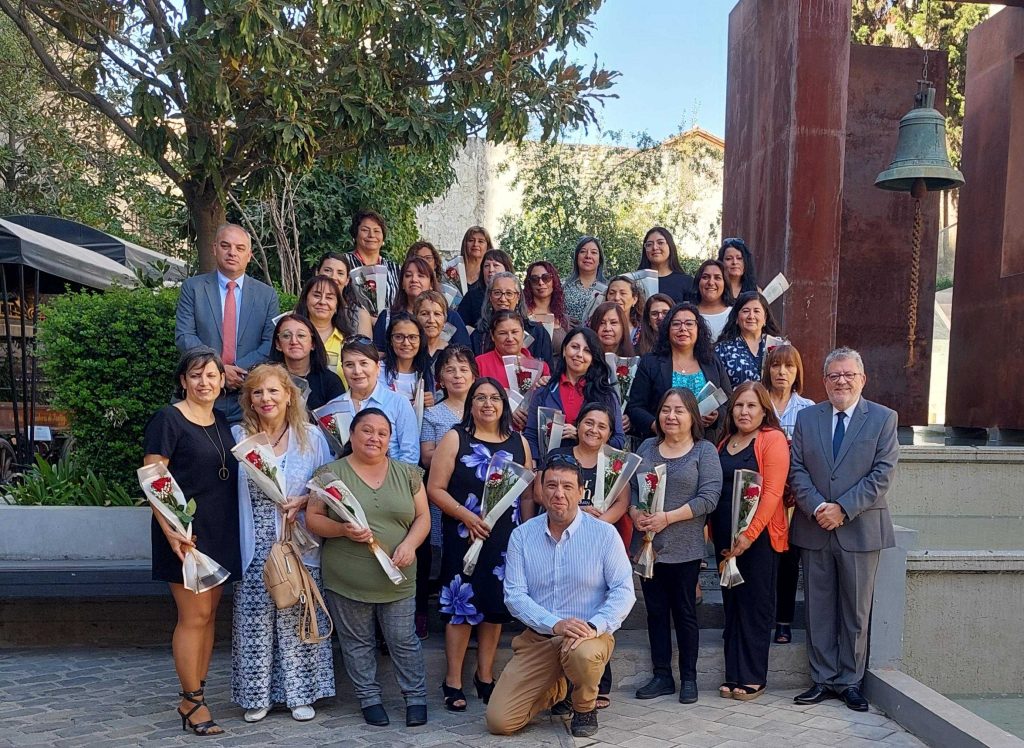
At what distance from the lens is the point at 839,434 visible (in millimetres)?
5727

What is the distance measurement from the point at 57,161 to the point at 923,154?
582 inches

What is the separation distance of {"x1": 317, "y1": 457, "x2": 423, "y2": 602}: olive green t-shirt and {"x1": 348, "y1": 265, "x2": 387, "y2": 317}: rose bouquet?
2.07 m

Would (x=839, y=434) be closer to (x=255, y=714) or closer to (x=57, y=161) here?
(x=255, y=714)

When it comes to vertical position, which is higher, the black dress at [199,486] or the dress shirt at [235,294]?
the dress shirt at [235,294]

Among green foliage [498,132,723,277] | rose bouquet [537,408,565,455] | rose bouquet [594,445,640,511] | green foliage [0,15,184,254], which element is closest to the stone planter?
rose bouquet [537,408,565,455]

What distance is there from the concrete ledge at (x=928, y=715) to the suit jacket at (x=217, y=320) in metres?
4.30

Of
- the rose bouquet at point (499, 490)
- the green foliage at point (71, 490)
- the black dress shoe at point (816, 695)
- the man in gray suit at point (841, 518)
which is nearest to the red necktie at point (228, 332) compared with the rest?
the green foliage at point (71, 490)

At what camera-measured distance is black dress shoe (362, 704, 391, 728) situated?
17.0 feet

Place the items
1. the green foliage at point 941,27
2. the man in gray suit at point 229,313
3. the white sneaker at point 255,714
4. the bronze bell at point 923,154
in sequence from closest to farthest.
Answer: the white sneaker at point 255,714 → the man in gray suit at point 229,313 → the bronze bell at point 923,154 → the green foliage at point 941,27

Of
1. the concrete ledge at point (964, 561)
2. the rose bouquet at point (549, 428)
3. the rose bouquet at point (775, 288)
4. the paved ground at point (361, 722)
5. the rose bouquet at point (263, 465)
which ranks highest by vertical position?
the rose bouquet at point (775, 288)

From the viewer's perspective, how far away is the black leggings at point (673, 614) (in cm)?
563

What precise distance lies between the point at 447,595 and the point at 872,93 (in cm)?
898

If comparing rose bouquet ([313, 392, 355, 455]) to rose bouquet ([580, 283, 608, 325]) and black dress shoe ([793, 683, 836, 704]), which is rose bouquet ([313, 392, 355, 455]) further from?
black dress shoe ([793, 683, 836, 704])

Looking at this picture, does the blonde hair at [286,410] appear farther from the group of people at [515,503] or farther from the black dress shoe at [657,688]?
the black dress shoe at [657,688]
